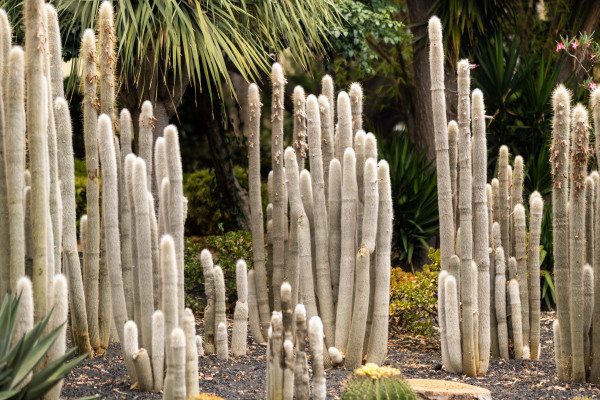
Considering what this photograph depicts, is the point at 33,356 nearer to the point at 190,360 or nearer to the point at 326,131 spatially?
the point at 190,360

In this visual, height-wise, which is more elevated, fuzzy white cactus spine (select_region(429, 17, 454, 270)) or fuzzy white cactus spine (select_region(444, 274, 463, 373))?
fuzzy white cactus spine (select_region(429, 17, 454, 270))

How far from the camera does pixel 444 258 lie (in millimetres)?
4742

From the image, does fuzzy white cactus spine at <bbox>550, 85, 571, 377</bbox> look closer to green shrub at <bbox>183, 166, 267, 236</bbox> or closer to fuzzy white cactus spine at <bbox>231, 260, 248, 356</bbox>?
fuzzy white cactus spine at <bbox>231, 260, 248, 356</bbox>

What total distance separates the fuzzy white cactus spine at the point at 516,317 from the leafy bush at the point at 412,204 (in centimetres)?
328

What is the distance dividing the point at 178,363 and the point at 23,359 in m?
0.65

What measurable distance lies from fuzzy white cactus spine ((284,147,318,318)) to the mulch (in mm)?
489

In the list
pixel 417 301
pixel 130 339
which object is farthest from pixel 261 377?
pixel 417 301

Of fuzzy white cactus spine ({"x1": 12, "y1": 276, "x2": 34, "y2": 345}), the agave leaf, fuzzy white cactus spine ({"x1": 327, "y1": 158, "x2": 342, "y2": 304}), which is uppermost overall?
fuzzy white cactus spine ({"x1": 327, "y1": 158, "x2": 342, "y2": 304})

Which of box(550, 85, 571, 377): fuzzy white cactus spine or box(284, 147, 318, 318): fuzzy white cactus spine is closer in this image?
box(550, 85, 571, 377): fuzzy white cactus spine

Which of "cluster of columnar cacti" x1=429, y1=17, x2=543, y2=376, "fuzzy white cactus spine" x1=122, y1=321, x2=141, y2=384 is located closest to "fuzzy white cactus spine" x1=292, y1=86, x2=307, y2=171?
"cluster of columnar cacti" x1=429, y1=17, x2=543, y2=376

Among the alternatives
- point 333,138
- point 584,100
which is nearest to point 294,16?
point 333,138

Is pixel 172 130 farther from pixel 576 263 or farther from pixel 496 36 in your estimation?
pixel 496 36

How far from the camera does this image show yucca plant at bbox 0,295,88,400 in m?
2.95

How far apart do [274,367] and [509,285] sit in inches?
86.2
